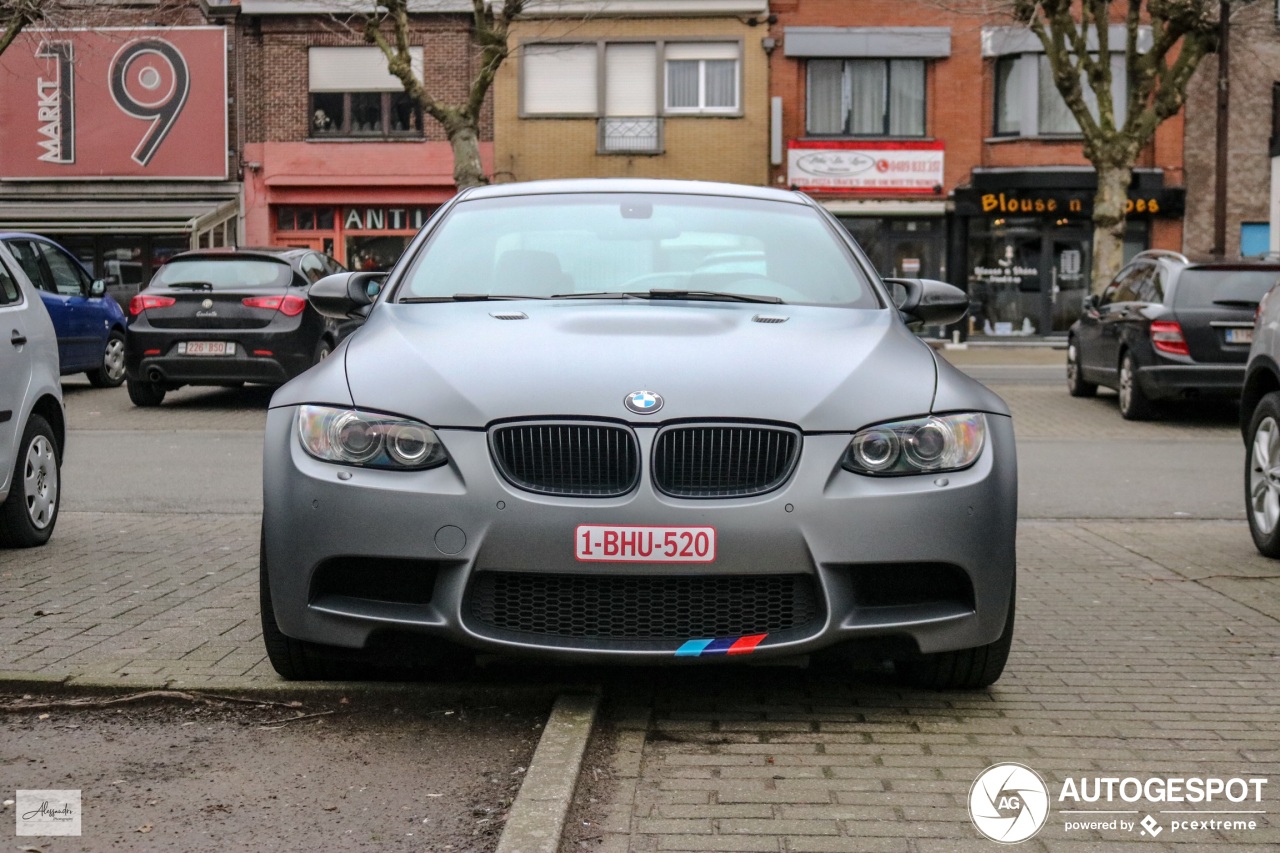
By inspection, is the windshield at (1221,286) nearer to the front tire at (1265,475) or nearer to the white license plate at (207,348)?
the front tire at (1265,475)

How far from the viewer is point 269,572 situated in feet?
14.9

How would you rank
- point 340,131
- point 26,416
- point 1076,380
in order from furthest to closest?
point 340,131 < point 1076,380 < point 26,416

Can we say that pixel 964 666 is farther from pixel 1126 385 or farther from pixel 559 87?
pixel 559 87

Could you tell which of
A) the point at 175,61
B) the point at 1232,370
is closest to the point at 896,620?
the point at 1232,370

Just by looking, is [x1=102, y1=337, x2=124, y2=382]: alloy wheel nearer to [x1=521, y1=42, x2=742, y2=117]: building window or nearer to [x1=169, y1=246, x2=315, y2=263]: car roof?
[x1=169, y1=246, x2=315, y2=263]: car roof

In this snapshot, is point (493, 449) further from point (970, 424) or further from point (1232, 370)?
point (1232, 370)

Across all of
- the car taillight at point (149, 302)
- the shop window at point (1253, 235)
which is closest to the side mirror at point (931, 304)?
the car taillight at point (149, 302)

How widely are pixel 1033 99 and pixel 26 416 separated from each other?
29.0 meters

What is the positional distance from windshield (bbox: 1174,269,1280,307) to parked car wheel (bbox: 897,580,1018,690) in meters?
11.1

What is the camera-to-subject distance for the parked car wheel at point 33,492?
742 centimetres

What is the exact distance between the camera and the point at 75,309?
685 inches

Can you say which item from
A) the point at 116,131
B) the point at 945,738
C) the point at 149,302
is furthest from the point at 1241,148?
the point at 945,738

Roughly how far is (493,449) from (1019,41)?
3094cm

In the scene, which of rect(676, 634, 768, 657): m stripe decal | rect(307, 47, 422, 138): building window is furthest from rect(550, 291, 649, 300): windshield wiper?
rect(307, 47, 422, 138): building window
